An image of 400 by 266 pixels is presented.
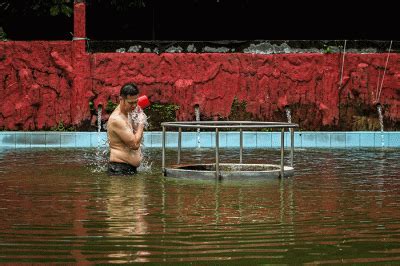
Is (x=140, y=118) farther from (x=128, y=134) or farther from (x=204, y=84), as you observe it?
(x=204, y=84)

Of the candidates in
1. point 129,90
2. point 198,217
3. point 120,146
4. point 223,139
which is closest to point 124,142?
point 120,146

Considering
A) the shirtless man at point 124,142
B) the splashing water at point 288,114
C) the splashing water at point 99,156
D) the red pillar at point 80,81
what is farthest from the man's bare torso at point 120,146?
the splashing water at point 288,114

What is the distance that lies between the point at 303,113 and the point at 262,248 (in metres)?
13.2

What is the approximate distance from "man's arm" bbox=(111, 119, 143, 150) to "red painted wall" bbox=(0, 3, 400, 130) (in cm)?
766

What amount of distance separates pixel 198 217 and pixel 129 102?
4.05 metres

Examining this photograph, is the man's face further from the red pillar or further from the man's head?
the red pillar

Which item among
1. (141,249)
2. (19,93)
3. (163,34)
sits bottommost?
(141,249)

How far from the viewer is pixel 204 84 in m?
19.3

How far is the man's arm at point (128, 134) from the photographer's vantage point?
11.4m

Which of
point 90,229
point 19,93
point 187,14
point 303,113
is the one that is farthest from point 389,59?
point 90,229

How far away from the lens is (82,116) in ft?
62.6

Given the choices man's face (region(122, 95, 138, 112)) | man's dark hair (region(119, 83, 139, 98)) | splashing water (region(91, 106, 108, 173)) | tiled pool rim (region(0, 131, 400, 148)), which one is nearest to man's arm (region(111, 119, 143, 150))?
man's face (region(122, 95, 138, 112))

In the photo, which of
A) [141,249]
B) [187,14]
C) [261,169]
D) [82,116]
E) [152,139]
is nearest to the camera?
[141,249]

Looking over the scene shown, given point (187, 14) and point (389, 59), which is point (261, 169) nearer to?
point (389, 59)
